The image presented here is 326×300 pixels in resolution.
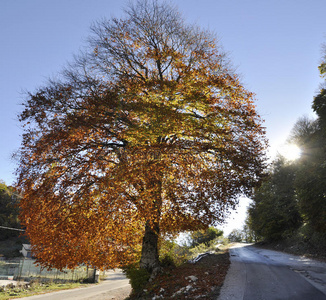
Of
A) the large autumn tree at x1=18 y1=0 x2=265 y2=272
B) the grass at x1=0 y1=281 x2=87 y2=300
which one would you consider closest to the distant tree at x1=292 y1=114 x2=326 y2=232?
the large autumn tree at x1=18 y1=0 x2=265 y2=272

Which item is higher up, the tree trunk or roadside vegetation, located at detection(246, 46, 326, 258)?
roadside vegetation, located at detection(246, 46, 326, 258)

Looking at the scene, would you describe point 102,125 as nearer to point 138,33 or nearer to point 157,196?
point 157,196

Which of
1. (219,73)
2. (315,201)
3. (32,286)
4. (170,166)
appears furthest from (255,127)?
(32,286)

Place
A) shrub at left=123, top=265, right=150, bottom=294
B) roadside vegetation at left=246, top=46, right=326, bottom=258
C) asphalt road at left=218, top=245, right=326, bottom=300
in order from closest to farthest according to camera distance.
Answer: asphalt road at left=218, top=245, right=326, bottom=300 < shrub at left=123, top=265, right=150, bottom=294 < roadside vegetation at left=246, top=46, right=326, bottom=258

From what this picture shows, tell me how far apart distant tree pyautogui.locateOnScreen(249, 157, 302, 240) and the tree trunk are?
2107 cm

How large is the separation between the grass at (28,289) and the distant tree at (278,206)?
25136 mm

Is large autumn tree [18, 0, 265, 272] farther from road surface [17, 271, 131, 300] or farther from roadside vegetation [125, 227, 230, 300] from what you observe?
road surface [17, 271, 131, 300]

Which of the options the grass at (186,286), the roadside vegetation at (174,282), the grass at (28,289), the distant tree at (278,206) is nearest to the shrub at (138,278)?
the roadside vegetation at (174,282)

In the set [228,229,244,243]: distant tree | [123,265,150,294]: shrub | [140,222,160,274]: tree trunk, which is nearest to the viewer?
[123,265,150,294]: shrub

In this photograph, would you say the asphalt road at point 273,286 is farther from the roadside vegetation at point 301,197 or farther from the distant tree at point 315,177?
the distant tree at point 315,177

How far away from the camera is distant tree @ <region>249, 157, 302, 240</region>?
3212 centimetres

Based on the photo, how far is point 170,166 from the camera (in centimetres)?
1216

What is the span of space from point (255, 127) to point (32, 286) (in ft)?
82.9

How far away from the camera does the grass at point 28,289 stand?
19031 mm
